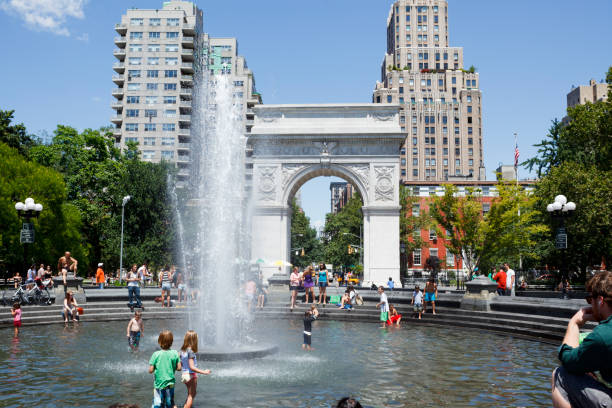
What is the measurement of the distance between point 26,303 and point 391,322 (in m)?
13.9

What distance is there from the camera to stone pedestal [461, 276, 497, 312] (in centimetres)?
1959

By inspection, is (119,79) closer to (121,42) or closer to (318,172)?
(121,42)

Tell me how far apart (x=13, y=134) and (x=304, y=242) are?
1992 inches

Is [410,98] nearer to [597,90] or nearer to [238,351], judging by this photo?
[597,90]

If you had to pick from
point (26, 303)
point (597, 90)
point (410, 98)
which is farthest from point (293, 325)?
point (597, 90)

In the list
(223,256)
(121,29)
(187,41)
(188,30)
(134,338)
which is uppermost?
(121,29)

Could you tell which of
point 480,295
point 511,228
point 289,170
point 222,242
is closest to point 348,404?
point 222,242

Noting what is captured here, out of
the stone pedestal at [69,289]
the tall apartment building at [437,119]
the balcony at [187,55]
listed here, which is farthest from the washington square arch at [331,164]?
the tall apartment building at [437,119]

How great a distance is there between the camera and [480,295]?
19.9 meters

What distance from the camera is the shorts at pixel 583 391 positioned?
3424mm

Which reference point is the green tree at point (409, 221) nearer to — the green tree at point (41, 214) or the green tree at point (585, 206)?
the green tree at point (585, 206)

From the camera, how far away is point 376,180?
121 feet

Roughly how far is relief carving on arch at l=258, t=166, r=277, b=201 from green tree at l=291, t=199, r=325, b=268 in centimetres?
4510

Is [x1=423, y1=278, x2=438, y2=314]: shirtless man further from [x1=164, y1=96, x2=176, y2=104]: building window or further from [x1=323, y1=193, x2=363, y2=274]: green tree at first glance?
[x1=164, y1=96, x2=176, y2=104]: building window
